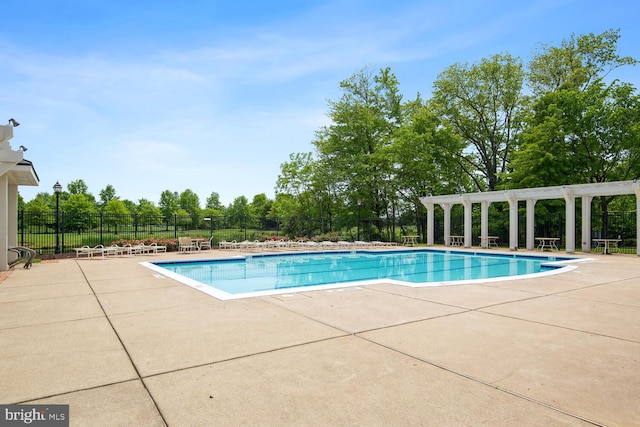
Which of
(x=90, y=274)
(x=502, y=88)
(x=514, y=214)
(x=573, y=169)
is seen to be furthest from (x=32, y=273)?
(x=502, y=88)

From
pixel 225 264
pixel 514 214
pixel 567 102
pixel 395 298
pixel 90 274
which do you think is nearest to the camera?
pixel 395 298

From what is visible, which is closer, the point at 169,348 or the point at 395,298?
the point at 169,348

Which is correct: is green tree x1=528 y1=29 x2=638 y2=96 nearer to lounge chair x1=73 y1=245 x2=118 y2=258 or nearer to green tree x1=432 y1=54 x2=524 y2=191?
green tree x1=432 y1=54 x2=524 y2=191

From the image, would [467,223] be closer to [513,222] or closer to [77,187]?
[513,222]

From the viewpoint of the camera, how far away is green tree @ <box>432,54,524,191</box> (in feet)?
97.4

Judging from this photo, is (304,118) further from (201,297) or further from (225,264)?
(201,297)

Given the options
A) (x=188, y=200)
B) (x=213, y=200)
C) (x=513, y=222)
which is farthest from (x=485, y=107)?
(x=213, y=200)

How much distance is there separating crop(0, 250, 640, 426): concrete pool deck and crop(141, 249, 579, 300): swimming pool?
2.14 m

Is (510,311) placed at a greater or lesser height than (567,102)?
lesser

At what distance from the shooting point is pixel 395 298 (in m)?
6.73

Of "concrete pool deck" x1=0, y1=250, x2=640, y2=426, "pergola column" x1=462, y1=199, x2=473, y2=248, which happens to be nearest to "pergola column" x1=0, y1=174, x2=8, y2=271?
"concrete pool deck" x1=0, y1=250, x2=640, y2=426

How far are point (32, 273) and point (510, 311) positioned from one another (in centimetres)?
1118

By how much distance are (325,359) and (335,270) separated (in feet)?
32.6


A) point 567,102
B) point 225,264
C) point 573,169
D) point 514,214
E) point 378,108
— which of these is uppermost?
point 378,108
